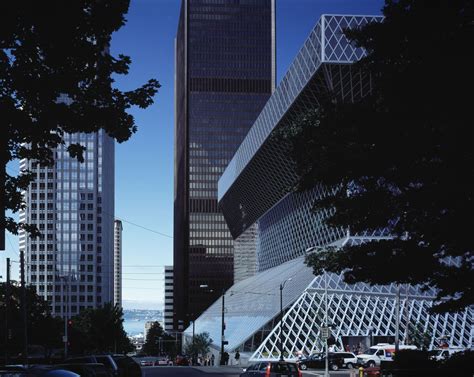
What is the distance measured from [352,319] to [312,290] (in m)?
6.78

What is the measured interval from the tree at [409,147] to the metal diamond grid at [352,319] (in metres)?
42.4

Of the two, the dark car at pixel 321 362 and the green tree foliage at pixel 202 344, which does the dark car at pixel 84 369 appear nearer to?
the dark car at pixel 321 362

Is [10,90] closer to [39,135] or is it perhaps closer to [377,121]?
[39,135]

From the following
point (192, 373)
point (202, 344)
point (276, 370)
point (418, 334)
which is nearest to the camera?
point (276, 370)

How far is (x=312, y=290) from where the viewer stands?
76688 mm

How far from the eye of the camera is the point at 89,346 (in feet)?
372

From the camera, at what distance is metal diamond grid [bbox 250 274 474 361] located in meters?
68.2

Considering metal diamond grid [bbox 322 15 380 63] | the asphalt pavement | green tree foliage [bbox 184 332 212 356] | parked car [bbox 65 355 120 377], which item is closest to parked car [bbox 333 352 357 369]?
the asphalt pavement

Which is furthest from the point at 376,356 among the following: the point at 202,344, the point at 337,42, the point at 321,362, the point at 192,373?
the point at 202,344

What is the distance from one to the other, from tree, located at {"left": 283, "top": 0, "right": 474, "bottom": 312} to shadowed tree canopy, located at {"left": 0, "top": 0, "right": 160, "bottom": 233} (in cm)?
1063

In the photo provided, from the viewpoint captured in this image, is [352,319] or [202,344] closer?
[352,319]

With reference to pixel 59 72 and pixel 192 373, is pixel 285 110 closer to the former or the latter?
pixel 192 373

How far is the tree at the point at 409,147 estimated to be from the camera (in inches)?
820

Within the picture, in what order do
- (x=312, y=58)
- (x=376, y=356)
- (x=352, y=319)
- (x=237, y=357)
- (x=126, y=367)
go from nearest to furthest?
(x=126, y=367) < (x=376, y=356) < (x=352, y=319) < (x=237, y=357) < (x=312, y=58)
